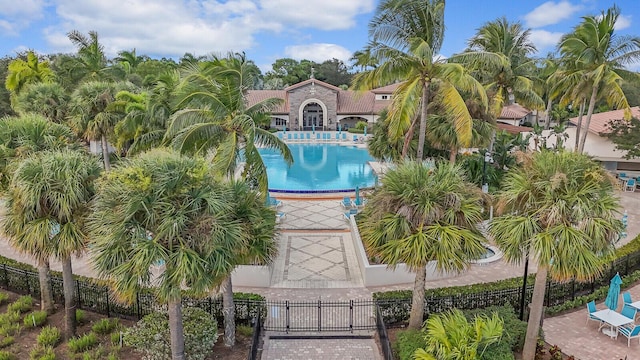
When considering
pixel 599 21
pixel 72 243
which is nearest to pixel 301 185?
pixel 599 21

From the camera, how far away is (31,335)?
12.1 metres

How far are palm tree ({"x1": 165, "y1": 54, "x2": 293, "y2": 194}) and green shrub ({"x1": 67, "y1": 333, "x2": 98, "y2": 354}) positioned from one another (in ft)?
18.7

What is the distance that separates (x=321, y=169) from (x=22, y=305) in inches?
1135

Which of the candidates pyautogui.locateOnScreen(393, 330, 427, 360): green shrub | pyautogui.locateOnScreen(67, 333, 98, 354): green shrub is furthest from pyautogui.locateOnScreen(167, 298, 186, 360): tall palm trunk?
pyautogui.locateOnScreen(393, 330, 427, 360): green shrub

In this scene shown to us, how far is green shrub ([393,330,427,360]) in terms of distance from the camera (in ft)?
34.0

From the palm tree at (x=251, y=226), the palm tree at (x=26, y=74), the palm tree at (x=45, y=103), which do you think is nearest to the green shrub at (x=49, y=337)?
the palm tree at (x=251, y=226)

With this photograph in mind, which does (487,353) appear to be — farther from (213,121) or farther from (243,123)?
(213,121)

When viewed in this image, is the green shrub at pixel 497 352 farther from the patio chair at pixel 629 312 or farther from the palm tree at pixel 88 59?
the palm tree at pixel 88 59

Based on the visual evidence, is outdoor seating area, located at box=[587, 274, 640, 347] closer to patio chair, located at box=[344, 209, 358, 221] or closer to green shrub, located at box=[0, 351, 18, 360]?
patio chair, located at box=[344, 209, 358, 221]

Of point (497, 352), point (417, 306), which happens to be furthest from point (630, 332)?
point (417, 306)

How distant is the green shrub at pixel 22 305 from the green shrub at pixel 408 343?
11.2 meters

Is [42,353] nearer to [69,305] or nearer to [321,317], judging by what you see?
[69,305]

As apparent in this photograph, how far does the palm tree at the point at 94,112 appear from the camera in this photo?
2130 centimetres

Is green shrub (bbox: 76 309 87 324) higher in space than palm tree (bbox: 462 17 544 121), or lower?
lower
